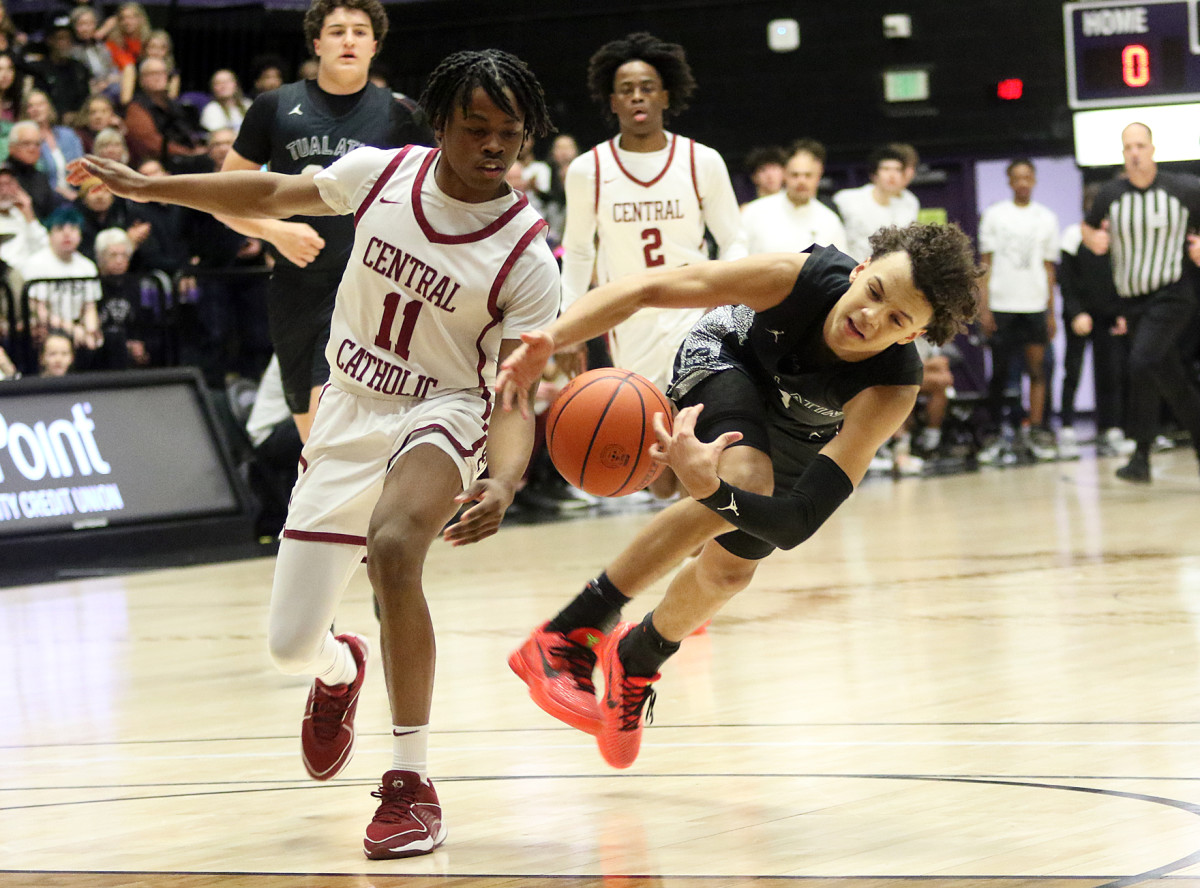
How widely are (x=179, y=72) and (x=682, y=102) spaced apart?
31.0 ft

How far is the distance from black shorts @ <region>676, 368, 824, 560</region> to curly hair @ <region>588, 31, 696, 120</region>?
9.55 feet

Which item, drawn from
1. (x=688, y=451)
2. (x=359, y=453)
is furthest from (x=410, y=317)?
(x=688, y=451)

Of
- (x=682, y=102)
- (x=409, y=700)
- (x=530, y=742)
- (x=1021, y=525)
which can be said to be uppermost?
(x=682, y=102)

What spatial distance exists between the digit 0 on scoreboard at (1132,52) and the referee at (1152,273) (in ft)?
8.30

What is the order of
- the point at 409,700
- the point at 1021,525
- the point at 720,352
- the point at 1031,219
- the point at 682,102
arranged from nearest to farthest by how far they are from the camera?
the point at 409,700 < the point at 720,352 < the point at 682,102 < the point at 1021,525 < the point at 1031,219

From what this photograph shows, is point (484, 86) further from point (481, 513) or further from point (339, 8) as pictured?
point (339, 8)

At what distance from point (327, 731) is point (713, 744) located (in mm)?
1050

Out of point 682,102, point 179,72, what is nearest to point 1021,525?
point 682,102

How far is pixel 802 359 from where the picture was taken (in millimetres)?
4254

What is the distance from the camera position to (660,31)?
54.3 feet

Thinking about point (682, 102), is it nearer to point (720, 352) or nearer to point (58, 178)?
point (720, 352)

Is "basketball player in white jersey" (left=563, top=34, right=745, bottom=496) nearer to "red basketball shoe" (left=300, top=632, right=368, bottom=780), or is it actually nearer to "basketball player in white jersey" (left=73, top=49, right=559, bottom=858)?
"basketball player in white jersey" (left=73, top=49, right=559, bottom=858)

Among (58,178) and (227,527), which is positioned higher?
(58,178)

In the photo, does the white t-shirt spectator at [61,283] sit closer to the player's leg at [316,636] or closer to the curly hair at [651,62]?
the curly hair at [651,62]
